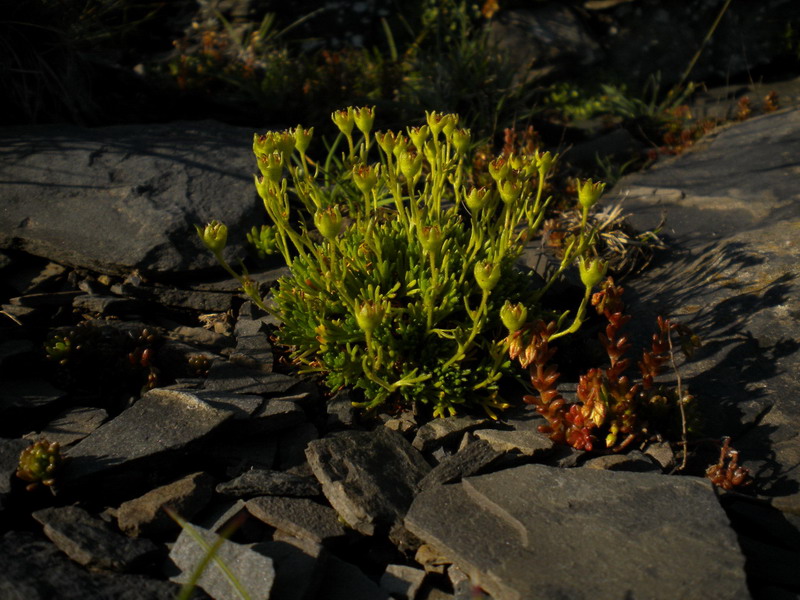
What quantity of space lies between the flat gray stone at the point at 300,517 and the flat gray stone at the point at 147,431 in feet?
1.44

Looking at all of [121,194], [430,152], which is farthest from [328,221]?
[121,194]

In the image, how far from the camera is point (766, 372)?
347 centimetres

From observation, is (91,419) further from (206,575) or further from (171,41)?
(171,41)

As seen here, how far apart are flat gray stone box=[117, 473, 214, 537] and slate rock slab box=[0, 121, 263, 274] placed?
1.72 m

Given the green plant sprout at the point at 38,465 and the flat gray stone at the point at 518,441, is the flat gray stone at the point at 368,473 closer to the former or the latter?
the flat gray stone at the point at 518,441

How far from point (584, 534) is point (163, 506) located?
157 centimetres

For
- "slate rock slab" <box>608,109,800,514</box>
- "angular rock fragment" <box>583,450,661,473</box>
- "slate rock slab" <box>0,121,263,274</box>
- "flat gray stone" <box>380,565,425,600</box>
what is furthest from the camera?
"slate rock slab" <box>0,121,263,274</box>

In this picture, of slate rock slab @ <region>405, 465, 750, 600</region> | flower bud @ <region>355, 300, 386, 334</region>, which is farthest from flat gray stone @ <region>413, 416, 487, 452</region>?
flower bud @ <region>355, 300, 386, 334</region>

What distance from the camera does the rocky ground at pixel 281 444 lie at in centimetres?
242

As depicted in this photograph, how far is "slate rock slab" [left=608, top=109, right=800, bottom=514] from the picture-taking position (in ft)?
10.6

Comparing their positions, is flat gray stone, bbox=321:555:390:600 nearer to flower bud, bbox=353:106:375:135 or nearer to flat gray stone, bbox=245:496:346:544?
flat gray stone, bbox=245:496:346:544

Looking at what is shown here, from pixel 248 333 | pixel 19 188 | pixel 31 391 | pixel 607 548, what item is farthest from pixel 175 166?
pixel 607 548

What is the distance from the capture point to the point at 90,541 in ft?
8.23

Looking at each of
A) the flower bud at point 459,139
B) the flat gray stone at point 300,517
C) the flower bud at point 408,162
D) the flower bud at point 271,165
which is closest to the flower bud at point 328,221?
the flower bud at point 271,165
